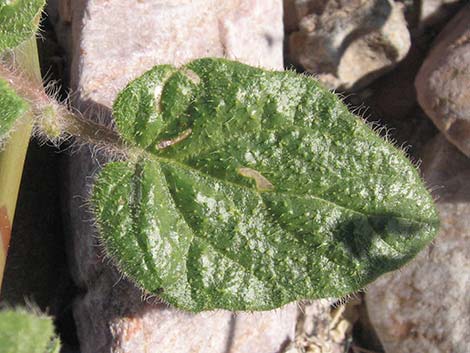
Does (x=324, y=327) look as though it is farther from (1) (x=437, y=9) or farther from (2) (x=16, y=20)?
(2) (x=16, y=20)

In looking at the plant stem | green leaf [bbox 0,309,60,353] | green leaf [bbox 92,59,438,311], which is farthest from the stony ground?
green leaf [bbox 0,309,60,353]

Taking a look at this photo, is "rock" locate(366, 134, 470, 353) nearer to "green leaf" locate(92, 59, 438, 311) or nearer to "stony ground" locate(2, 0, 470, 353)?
"stony ground" locate(2, 0, 470, 353)

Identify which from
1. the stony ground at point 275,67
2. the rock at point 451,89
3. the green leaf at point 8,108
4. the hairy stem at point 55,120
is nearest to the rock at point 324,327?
the stony ground at point 275,67

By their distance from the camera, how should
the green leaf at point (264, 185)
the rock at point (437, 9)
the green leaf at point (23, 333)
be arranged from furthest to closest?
the rock at point (437, 9) < the green leaf at point (264, 185) < the green leaf at point (23, 333)

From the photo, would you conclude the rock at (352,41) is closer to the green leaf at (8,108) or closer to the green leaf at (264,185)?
the green leaf at (264,185)

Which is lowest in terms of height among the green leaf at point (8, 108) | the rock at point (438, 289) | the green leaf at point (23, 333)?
the rock at point (438, 289)

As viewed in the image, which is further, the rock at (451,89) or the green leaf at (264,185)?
the rock at (451,89)

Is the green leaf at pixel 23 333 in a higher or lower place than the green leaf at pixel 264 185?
lower

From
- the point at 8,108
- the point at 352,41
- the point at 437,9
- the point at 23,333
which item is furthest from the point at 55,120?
the point at 437,9
